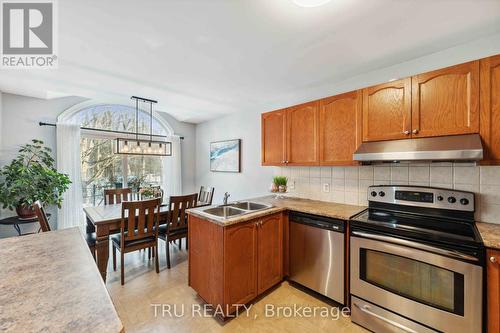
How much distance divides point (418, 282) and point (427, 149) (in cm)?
102

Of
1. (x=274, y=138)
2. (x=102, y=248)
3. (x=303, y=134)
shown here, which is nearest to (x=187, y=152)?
(x=274, y=138)

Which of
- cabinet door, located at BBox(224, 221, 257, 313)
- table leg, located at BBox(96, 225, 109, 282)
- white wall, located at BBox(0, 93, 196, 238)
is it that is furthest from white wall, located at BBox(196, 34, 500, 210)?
white wall, located at BBox(0, 93, 196, 238)

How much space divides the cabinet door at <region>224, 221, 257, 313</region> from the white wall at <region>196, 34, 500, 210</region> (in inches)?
62.6

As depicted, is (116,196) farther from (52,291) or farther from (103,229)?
(52,291)

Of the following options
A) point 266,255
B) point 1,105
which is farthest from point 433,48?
point 1,105

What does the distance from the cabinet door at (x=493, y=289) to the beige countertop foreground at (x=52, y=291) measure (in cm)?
202

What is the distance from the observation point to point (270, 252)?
225 centimetres

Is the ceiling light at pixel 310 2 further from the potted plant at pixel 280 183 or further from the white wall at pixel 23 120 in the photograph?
the white wall at pixel 23 120

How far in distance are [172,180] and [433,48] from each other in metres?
4.67

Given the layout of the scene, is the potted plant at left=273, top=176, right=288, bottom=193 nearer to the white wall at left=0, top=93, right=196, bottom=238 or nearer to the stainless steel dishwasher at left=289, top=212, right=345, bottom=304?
the stainless steel dishwasher at left=289, top=212, right=345, bottom=304

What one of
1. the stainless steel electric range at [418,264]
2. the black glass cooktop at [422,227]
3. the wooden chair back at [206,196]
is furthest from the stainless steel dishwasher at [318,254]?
the wooden chair back at [206,196]

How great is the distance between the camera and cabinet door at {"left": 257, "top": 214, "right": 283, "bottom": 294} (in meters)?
2.14

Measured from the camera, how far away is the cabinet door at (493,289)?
130 cm

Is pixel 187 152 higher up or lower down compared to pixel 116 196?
higher up
